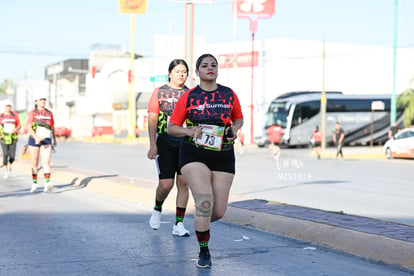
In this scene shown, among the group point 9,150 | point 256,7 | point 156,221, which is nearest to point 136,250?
point 156,221

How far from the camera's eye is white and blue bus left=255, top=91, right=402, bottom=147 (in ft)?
152

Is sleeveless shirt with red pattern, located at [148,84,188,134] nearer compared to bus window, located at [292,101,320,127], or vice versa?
sleeveless shirt with red pattern, located at [148,84,188,134]

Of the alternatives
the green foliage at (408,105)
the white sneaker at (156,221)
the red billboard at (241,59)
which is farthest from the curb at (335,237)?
the red billboard at (241,59)

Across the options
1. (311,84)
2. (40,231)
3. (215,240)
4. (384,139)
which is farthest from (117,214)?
(311,84)

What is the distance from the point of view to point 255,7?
199 ft

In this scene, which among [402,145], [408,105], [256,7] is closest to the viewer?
[402,145]

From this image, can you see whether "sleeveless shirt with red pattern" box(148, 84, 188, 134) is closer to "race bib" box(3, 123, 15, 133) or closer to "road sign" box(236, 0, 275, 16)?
"race bib" box(3, 123, 15, 133)

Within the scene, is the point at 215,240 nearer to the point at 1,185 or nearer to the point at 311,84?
the point at 1,185

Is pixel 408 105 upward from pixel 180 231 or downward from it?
upward

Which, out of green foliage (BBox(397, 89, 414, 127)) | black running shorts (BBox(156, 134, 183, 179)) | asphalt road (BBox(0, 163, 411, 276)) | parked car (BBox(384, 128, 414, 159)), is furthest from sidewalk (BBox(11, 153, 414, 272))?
green foliage (BBox(397, 89, 414, 127))

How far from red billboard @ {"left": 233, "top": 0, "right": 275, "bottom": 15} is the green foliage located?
1493 cm

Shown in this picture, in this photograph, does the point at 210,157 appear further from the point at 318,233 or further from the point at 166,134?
the point at 318,233

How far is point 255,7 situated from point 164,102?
53978 millimetres

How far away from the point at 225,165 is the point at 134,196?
6.11 metres
